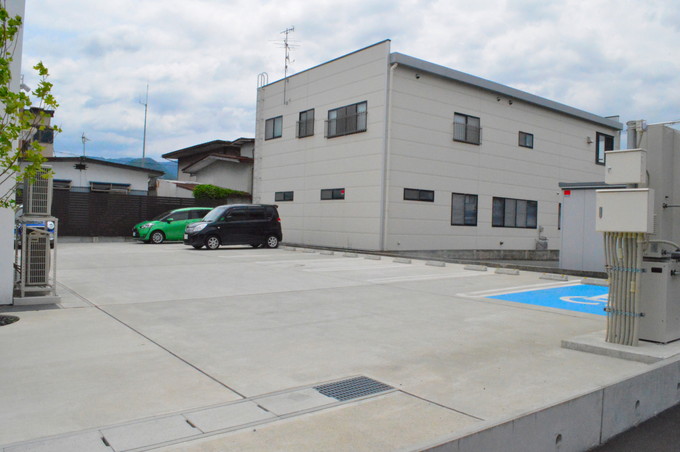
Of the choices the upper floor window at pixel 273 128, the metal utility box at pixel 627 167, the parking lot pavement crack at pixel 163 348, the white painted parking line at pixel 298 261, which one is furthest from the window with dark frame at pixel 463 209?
the metal utility box at pixel 627 167

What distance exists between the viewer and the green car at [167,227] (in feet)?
72.3

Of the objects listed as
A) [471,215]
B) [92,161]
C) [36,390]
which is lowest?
[36,390]

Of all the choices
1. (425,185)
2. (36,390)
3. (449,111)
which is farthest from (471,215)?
(36,390)

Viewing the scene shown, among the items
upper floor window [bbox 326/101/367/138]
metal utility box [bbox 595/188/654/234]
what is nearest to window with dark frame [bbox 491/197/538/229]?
upper floor window [bbox 326/101/367/138]

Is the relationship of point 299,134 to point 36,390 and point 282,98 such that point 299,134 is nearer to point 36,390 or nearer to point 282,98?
point 282,98

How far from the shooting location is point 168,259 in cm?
1466

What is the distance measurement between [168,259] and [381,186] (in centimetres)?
790

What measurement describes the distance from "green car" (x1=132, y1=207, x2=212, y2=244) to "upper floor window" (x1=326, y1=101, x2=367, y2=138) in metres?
6.88

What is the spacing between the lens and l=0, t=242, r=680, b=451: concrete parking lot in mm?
3199

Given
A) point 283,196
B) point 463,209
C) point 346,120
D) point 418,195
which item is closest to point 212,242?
point 283,196

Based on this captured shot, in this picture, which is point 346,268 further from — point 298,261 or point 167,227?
point 167,227

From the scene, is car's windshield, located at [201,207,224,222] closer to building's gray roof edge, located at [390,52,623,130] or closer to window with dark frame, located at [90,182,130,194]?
building's gray roof edge, located at [390,52,623,130]

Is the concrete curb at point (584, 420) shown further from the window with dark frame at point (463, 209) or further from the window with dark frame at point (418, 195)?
the window with dark frame at point (463, 209)

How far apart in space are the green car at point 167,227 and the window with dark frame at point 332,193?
18.5 ft
